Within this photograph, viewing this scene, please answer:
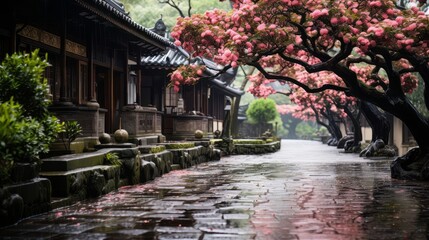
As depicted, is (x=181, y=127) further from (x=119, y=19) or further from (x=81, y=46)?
(x=119, y=19)

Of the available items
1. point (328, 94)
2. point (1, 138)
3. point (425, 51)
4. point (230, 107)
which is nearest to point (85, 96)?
point (425, 51)

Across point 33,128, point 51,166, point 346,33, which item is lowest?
point 51,166

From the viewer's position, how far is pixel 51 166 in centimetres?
1088

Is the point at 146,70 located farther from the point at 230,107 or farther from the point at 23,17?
the point at 23,17

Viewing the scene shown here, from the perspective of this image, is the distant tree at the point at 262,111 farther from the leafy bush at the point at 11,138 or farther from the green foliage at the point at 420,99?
the leafy bush at the point at 11,138

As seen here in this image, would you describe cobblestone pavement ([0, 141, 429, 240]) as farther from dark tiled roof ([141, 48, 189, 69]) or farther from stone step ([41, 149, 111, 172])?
dark tiled roof ([141, 48, 189, 69])

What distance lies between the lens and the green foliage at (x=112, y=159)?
1344 cm

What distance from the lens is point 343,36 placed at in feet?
52.4

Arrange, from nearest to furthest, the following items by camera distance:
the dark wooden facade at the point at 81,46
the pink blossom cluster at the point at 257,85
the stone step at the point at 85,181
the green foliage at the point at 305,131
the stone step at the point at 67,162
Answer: the stone step at the point at 85,181 → the stone step at the point at 67,162 → the dark wooden facade at the point at 81,46 → the pink blossom cluster at the point at 257,85 → the green foliage at the point at 305,131

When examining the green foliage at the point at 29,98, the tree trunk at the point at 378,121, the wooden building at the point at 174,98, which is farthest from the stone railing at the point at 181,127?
the green foliage at the point at 29,98

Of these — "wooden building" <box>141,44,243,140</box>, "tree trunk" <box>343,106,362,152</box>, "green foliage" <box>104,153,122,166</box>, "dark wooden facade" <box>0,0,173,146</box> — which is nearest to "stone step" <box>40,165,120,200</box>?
"green foliage" <box>104,153,122,166</box>

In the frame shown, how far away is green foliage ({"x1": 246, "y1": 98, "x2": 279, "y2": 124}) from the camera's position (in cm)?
6041

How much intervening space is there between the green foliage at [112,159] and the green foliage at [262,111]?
154 feet

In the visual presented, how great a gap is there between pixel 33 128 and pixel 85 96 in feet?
40.9
